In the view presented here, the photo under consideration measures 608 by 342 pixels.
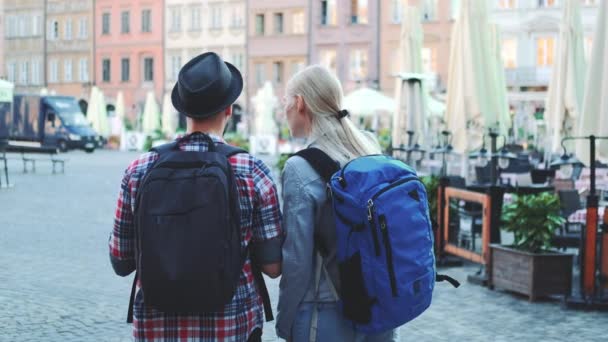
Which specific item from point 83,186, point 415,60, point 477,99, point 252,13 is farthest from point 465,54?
point 252,13

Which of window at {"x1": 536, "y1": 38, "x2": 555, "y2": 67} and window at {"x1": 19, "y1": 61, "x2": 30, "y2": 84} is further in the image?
window at {"x1": 19, "y1": 61, "x2": 30, "y2": 84}

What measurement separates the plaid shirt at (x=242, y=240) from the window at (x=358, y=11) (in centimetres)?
5374

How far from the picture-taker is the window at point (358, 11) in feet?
185

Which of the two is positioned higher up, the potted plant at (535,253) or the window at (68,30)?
the window at (68,30)

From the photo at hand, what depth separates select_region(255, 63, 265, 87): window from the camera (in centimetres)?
6031

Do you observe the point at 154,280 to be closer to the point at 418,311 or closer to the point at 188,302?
the point at 188,302

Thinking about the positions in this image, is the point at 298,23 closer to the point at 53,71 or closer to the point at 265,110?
the point at 265,110

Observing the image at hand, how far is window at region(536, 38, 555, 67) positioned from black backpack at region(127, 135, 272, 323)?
4774cm

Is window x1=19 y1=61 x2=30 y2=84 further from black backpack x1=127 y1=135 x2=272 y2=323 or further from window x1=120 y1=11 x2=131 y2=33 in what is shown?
black backpack x1=127 y1=135 x2=272 y2=323

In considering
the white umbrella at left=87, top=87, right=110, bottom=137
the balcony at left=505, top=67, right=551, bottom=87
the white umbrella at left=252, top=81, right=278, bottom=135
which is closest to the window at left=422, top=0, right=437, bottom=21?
the balcony at left=505, top=67, right=551, bottom=87

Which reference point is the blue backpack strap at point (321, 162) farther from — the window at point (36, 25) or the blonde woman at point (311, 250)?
the window at point (36, 25)

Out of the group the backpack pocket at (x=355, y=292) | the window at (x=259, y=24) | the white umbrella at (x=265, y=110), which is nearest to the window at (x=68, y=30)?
the window at (x=259, y=24)

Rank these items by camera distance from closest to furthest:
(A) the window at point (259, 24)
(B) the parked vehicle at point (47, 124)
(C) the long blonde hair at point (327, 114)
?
(C) the long blonde hair at point (327, 114) → (B) the parked vehicle at point (47, 124) → (A) the window at point (259, 24)

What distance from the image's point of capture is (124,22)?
225ft
